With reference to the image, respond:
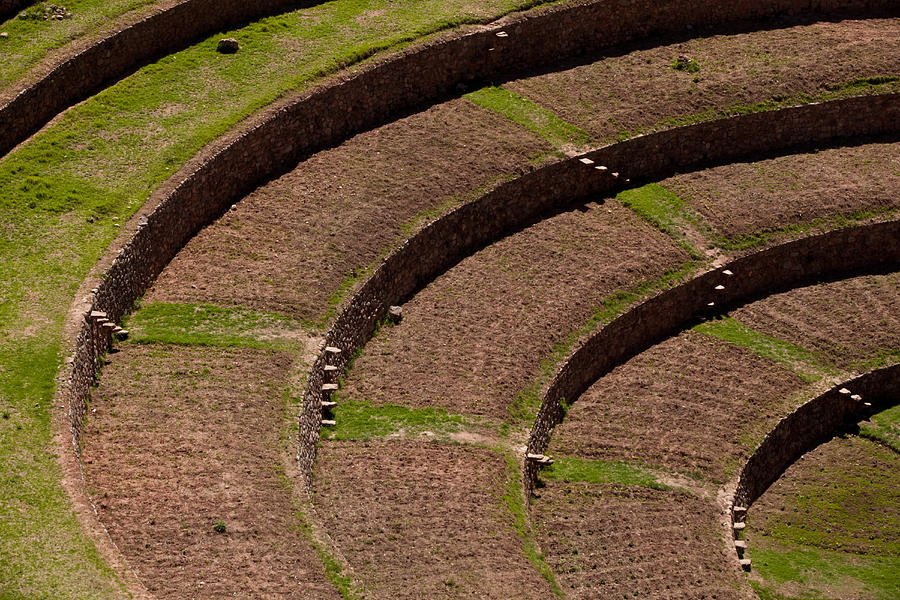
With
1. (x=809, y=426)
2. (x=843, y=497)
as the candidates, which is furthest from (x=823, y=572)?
(x=809, y=426)

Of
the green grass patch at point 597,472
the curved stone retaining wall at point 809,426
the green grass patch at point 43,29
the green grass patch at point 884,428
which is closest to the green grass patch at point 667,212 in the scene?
the curved stone retaining wall at point 809,426

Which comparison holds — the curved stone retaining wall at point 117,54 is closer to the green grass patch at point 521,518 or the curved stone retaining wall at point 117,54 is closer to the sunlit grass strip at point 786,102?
the sunlit grass strip at point 786,102

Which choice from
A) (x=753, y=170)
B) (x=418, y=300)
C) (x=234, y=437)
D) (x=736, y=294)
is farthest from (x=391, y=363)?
(x=753, y=170)

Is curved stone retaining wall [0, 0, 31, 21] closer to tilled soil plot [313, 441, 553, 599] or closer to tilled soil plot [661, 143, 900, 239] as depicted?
tilled soil plot [313, 441, 553, 599]

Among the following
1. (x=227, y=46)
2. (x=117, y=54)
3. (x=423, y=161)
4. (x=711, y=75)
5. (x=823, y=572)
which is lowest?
(x=823, y=572)

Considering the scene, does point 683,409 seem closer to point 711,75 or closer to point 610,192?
point 610,192

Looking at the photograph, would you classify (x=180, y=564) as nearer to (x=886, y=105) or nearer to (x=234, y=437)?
(x=234, y=437)

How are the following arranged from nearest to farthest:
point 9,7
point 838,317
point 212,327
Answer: point 212,327
point 9,7
point 838,317
